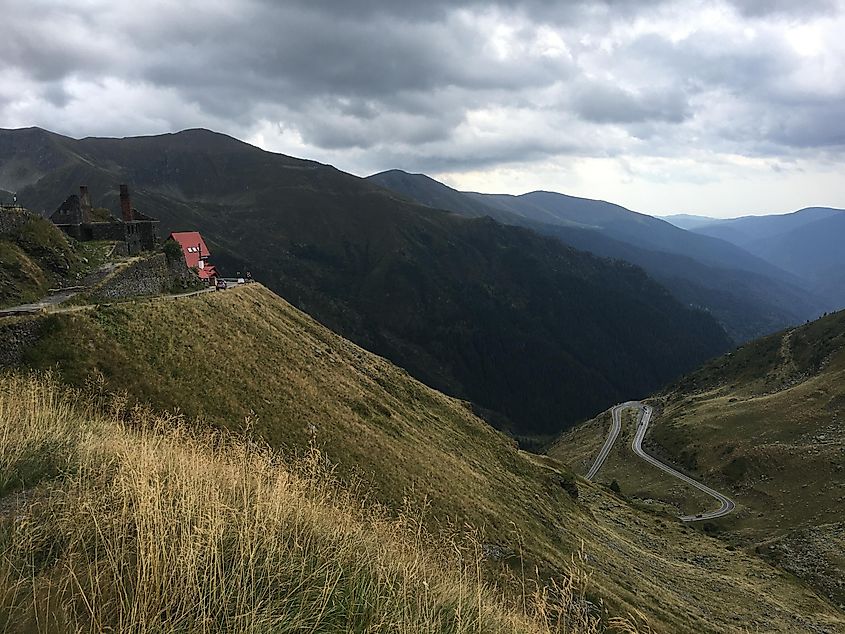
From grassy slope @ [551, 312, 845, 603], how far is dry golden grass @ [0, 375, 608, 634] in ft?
210

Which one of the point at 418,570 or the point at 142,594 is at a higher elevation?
the point at 142,594

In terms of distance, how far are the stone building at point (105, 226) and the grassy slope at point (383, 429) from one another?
27.5 feet

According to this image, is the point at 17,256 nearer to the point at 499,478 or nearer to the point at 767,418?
the point at 499,478

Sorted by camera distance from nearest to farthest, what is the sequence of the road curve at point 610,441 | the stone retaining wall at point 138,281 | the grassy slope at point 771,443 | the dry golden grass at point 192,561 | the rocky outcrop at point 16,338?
the dry golden grass at point 192,561
the rocky outcrop at point 16,338
the stone retaining wall at point 138,281
the grassy slope at point 771,443
the road curve at point 610,441

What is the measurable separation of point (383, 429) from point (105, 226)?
26.2 metres

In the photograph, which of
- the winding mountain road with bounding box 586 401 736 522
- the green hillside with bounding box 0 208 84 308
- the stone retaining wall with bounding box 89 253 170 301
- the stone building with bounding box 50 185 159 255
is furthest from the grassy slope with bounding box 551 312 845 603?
the stone building with bounding box 50 185 159 255

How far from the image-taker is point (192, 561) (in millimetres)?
5301

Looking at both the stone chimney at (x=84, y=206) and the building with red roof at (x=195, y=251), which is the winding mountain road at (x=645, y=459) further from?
the stone chimney at (x=84, y=206)

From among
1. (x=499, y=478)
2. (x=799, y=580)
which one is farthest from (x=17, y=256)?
(x=799, y=580)

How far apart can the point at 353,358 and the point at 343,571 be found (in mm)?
39297

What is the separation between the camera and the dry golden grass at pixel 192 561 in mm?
4715

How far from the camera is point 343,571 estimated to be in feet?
20.3

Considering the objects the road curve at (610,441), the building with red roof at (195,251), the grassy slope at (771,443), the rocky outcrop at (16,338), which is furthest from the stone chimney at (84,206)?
the road curve at (610,441)

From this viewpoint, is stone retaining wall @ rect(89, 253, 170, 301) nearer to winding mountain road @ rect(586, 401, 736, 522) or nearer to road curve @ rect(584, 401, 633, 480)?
winding mountain road @ rect(586, 401, 736, 522)
